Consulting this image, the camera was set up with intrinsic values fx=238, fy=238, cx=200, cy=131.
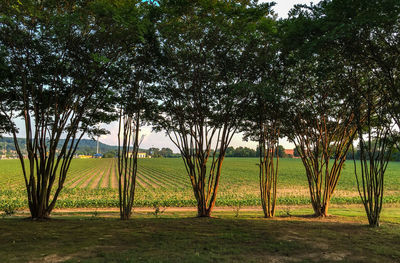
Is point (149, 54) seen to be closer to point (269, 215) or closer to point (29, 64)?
point (29, 64)

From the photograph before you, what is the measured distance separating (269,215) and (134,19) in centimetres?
1159

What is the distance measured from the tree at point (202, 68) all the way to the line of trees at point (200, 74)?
5 centimetres

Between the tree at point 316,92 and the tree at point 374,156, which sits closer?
the tree at point 316,92

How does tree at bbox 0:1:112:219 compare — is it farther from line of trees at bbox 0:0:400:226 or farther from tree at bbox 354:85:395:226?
tree at bbox 354:85:395:226

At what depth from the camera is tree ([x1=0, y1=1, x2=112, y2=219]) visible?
8413mm

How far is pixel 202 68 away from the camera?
11.0 metres

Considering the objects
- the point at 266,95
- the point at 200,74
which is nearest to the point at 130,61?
the point at 200,74

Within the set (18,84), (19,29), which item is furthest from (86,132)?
(19,29)

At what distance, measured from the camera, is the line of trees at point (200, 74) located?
7.51m

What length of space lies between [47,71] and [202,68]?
6.56 m

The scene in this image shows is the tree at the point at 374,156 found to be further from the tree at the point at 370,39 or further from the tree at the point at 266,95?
the tree at the point at 266,95

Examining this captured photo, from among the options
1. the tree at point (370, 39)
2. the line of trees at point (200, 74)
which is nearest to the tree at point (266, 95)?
the line of trees at point (200, 74)

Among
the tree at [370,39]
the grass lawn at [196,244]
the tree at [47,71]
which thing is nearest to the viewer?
the grass lawn at [196,244]

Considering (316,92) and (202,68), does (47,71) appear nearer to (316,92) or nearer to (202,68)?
(202,68)
